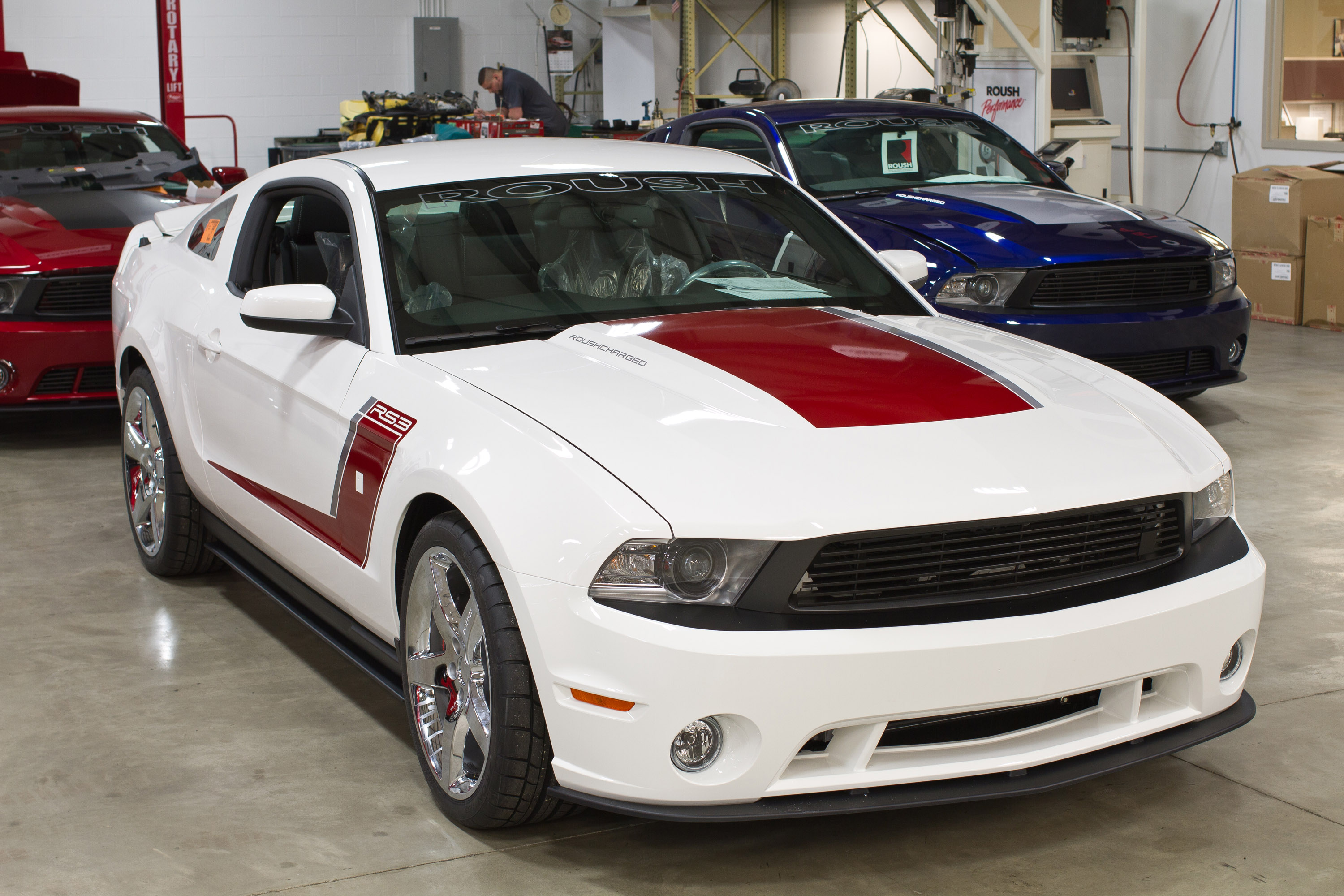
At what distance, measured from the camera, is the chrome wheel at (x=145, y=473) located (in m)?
4.10

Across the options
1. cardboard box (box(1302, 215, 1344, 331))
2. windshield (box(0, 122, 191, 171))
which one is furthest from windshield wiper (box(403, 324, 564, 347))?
cardboard box (box(1302, 215, 1344, 331))

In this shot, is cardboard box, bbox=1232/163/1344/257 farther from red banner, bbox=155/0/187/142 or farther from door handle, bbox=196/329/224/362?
red banner, bbox=155/0/187/142

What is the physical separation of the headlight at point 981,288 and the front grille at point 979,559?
3281mm

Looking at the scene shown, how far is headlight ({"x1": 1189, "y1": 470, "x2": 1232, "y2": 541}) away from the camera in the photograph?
2.55m

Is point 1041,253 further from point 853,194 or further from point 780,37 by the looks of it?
point 780,37

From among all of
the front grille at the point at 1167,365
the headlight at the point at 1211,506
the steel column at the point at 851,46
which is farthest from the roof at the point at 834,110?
the steel column at the point at 851,46

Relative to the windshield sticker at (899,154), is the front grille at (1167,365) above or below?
below

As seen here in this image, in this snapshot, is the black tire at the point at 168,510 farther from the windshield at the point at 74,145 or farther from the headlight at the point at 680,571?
the windshield at the point at 74,145

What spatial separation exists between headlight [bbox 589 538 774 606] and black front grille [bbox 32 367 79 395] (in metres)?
4.59

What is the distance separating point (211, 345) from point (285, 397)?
0.58 metres

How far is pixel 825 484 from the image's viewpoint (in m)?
2.21

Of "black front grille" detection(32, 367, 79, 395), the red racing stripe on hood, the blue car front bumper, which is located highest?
the red racing stripe on hood

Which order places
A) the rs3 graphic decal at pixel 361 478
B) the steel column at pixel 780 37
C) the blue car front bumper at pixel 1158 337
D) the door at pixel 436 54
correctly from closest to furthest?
1. the rs3 graphic decal at pixel 361 478
2. the blue car front bumper at pixel 1158 337
3. the steel column at pixel 780 37
4. the door at pixel 436 54

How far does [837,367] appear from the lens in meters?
2.66
